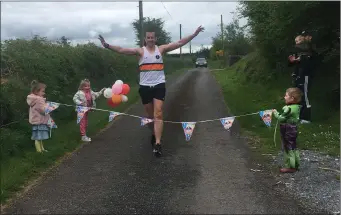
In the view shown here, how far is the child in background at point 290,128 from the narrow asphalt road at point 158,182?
1.66ft

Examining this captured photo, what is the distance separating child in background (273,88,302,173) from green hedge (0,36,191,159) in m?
4.28

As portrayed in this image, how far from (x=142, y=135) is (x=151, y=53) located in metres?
2.39

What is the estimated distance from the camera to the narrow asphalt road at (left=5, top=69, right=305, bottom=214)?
454cm

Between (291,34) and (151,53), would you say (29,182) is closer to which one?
(151,53)

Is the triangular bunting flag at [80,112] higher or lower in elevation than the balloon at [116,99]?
lower

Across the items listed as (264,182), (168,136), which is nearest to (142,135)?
(168,136)

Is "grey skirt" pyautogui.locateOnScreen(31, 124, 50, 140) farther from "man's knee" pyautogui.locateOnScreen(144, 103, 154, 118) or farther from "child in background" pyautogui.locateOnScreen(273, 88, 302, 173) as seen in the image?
"child in background" pyautogui.locateOnScreen(273, 88, 302, 173)

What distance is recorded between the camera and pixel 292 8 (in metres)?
9.31

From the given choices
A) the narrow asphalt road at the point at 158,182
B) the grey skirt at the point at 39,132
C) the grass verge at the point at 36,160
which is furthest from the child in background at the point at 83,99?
the grey skirt at the point at 39,132

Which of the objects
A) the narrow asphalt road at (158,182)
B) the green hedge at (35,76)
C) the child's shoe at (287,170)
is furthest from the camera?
the green hedge at (35,76)

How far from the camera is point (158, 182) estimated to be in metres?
5.41

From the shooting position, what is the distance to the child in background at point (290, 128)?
573 centimetres

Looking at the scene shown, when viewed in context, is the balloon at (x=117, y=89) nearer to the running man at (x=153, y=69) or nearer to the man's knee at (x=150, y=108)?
the man's knee at (x=150, y=108)

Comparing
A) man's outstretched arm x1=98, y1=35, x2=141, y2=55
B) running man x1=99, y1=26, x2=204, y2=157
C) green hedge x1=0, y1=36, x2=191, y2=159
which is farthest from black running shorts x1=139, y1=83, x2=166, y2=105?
green hedge x1=0, y1=36, x2=191, y2=159
